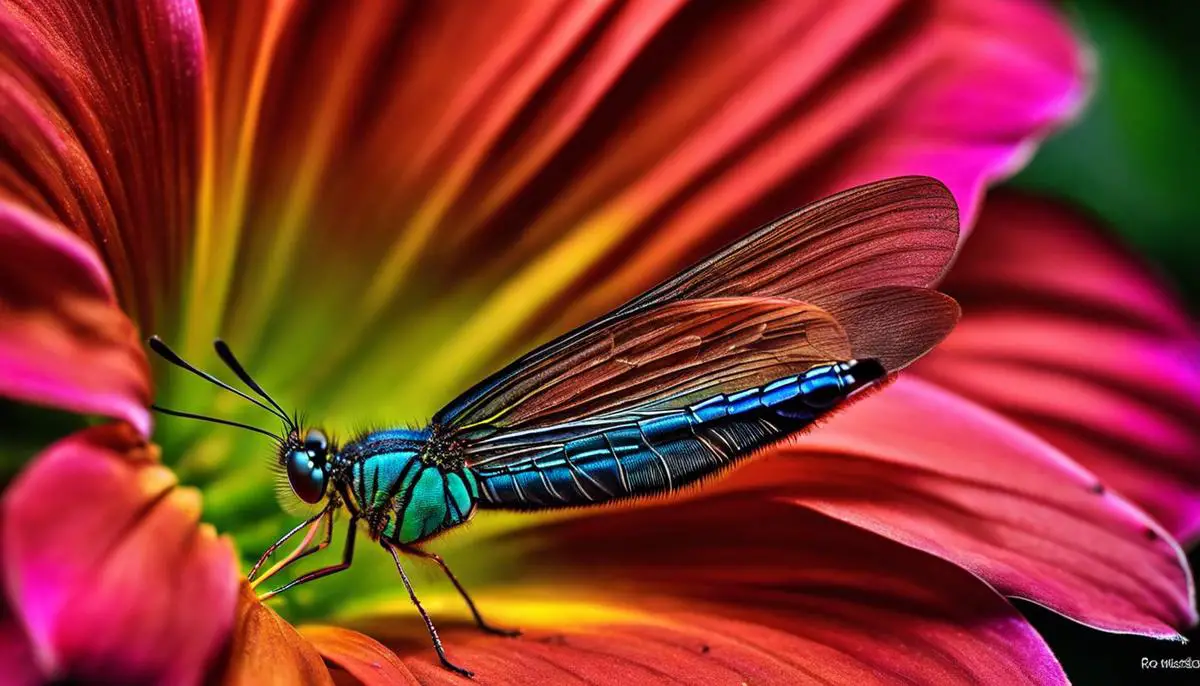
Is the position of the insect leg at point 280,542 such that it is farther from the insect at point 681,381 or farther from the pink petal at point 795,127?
the pink petal at point 795,127

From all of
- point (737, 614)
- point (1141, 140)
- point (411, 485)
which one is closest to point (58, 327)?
point (411, 485)

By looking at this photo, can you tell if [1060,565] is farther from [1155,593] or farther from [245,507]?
[245,507]

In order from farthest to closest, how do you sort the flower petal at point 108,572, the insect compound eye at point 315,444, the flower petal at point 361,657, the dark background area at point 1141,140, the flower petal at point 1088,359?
the dark background area at point 1141,140 < the flower petal at point 1088,359 < the insect compound eye at point 315,444 < the flower petal at point 361,657 < the flower petal at point 108,572

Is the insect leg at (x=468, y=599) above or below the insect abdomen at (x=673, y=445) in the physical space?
below

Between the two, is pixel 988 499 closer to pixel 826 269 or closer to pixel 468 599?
pixel 826 269

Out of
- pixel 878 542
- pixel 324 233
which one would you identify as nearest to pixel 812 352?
pixel 878 542

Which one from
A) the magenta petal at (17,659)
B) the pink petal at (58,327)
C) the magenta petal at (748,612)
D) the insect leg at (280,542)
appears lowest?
the magenta petal at (748,612)

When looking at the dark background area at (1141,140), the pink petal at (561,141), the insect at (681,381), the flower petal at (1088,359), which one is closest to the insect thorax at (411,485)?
the insect at (681,381)
